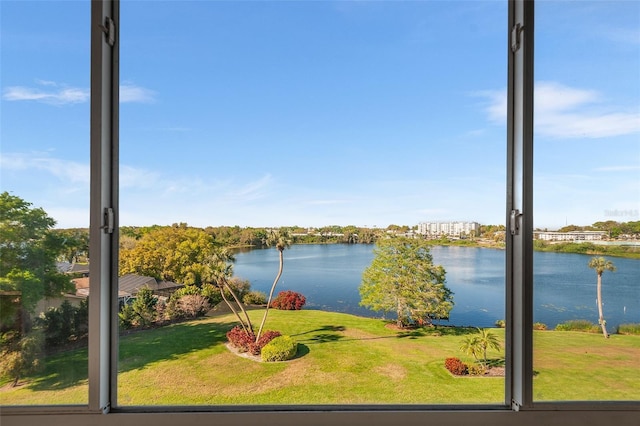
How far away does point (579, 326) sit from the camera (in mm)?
1491

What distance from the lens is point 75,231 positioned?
4.70ft

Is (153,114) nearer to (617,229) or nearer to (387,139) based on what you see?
(387,139)

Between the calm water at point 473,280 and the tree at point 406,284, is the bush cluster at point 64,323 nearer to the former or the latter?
the calm water at point 473,280

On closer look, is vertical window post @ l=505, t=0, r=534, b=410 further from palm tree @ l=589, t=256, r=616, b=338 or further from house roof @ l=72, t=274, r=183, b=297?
house roof @ l=72, t=274, r=183, b=297

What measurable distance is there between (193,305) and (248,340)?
0.29 metres

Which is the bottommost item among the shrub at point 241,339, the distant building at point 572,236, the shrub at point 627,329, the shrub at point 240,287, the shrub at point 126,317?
the shrub at point 241,339

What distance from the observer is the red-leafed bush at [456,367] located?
149 centimetres

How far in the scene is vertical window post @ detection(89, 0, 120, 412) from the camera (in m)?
1.36

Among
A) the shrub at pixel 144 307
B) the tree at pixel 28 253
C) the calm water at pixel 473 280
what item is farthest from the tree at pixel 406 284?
the tree at pixel 28 253

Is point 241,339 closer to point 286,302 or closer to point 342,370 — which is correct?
point 286,302

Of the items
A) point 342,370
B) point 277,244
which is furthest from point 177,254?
point 342,370

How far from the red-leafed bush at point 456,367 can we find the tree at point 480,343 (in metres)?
0.06

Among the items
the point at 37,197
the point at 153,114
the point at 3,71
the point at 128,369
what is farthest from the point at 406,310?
the point at 3,71

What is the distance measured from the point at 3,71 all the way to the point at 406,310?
1.96m
